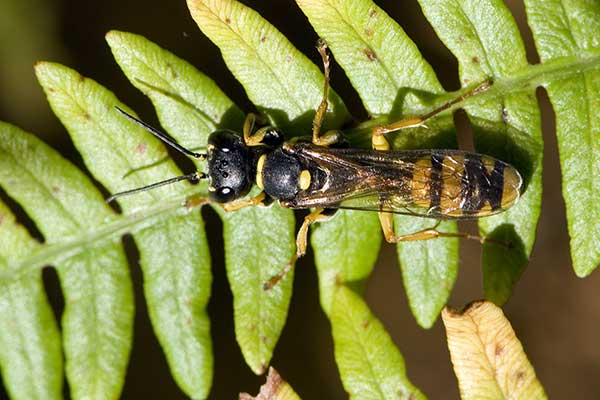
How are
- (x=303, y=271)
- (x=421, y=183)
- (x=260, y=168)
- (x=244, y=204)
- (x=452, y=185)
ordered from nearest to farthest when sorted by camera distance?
(x=452, y=185) < (x=421, y=183) < (x=244, y=204) < (x=260, y=168) < (x=303, y=271)

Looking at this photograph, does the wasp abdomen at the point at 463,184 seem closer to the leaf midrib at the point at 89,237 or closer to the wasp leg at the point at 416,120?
the wasp leg at the point at 416,120

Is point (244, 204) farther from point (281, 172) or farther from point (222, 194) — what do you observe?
point (281, 172)

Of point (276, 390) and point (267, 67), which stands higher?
point (267, 67)

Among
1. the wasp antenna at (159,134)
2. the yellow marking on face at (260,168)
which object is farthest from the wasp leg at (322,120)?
the wasp antenna at (159,134)

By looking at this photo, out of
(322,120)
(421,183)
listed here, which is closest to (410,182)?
(421,183)

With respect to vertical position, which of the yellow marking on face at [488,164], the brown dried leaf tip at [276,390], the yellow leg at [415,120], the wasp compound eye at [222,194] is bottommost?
the brown dried leaf tip at [276,390]

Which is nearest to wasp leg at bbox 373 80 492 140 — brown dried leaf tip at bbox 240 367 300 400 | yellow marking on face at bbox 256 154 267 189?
yellow marking on face at bbox 256 154 267 189

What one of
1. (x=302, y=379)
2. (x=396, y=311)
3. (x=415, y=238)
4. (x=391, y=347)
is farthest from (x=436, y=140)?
(x=302, y=379)
